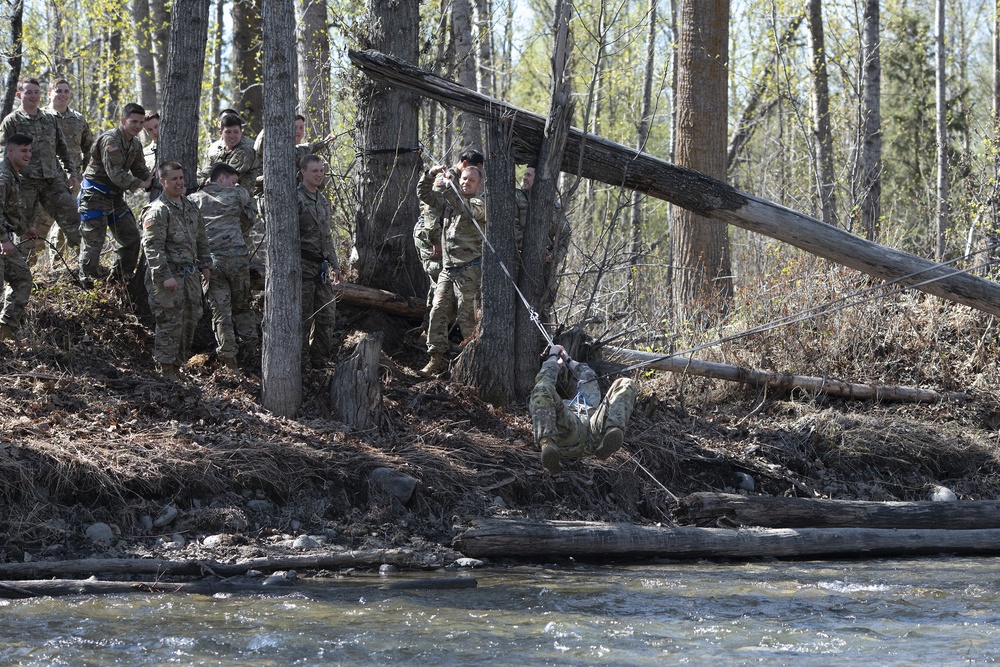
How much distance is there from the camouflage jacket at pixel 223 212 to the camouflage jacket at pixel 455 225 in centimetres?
179

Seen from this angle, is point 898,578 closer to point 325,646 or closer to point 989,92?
point 325,646

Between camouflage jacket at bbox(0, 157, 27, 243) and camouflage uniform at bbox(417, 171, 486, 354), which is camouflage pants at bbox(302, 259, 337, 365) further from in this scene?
camouflage jacket at bbox(0, 157, 27, 243)

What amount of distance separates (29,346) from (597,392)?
211 inches

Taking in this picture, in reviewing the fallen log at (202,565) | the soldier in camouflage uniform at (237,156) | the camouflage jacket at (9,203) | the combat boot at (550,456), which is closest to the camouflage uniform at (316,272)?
the soldier in camouflage uniform at (237,156)

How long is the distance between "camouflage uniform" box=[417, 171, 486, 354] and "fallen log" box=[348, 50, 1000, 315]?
1177 millimetres

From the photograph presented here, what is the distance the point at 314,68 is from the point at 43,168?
5.80m

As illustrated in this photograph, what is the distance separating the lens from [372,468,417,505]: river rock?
355 inches

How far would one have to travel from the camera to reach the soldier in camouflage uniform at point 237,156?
1122 centimetres

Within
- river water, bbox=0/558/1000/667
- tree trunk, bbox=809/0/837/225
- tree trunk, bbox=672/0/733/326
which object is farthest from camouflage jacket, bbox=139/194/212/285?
tree trunk, bbox=809/0/837/225

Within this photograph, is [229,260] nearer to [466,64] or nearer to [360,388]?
[360,388]

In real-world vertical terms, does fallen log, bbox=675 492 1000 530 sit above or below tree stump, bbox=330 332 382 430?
below

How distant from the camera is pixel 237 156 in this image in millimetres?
11477

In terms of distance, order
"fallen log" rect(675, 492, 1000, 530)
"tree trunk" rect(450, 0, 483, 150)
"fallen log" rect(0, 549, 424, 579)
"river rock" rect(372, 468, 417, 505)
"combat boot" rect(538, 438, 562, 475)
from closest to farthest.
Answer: "fallen log" rect(0, 549, 424, 579)
"combat boot" rect(538, 438, 562, 475)
"river rock" rect(372, 468, 417, 505)
"fallen log" rect(675, 492, 1000, 530)
"tree trunk" rect(450, 0, 483, 150)

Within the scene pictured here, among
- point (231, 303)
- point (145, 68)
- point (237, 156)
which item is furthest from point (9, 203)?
point (145, 68)
